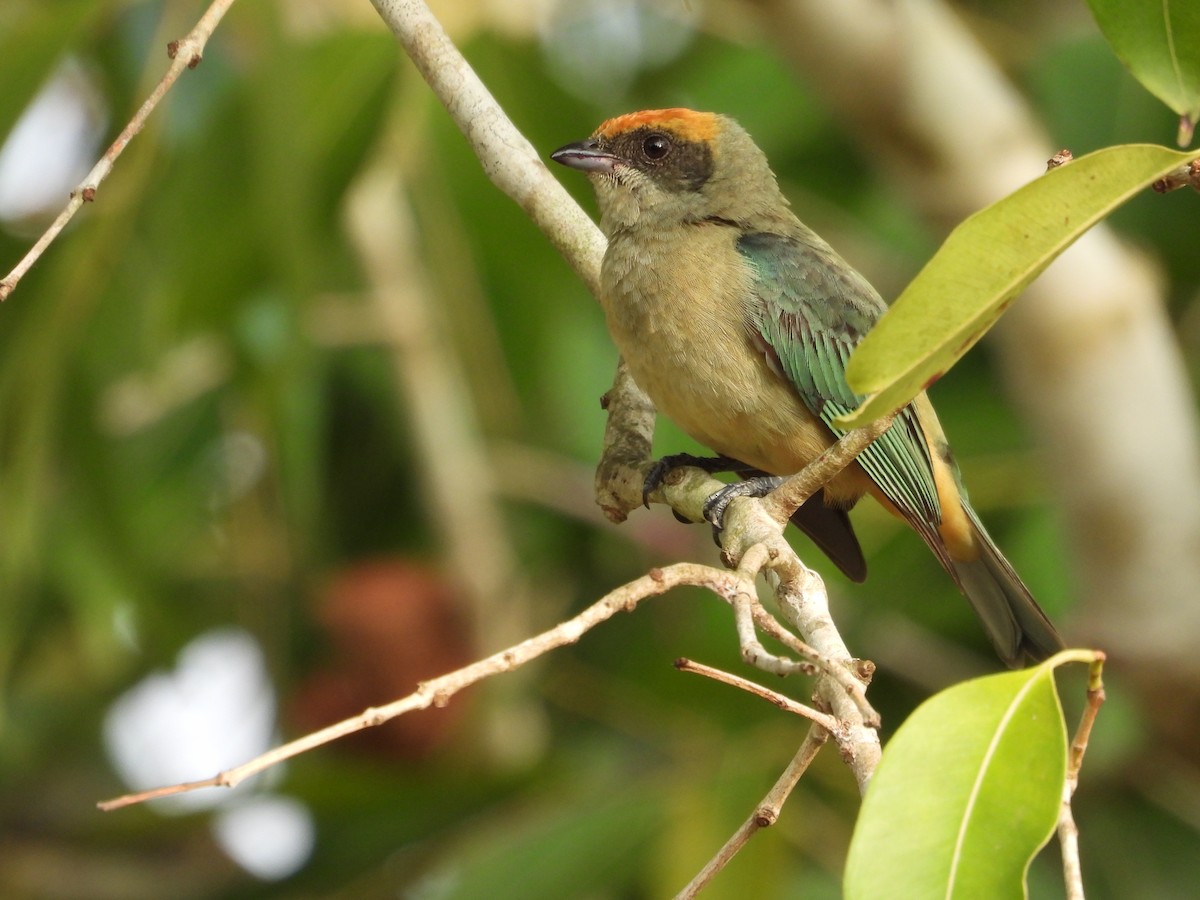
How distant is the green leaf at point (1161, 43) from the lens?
1853 mm

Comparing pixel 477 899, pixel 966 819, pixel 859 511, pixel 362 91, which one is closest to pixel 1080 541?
pixel 859 511

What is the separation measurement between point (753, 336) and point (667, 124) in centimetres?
71

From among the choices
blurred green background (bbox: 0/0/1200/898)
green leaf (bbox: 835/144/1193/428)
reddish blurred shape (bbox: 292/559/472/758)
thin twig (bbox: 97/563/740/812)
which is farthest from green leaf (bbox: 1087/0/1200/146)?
reddish blurred shape (bbox: 292/559/472/758)

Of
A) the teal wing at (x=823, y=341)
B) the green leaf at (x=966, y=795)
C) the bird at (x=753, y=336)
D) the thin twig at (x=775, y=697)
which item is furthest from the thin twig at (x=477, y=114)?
the green leaf at (x=966, y=795)

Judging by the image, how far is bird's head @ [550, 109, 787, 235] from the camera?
348 centimetres

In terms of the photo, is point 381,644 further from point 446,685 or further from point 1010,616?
point 446,685

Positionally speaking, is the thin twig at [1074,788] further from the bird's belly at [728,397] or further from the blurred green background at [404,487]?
the blurred green background at [404,487]

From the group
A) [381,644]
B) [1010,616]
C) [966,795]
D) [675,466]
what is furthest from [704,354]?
[381,644]

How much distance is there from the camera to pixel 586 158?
3.56 meters

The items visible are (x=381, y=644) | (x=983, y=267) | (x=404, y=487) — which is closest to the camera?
(x=983, y=267)

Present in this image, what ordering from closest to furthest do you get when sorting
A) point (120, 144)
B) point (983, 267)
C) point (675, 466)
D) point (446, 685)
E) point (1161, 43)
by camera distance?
point (446, 685)
point (983, 267)
point (120, 144)
point (1161, 43)
point (675, 466)

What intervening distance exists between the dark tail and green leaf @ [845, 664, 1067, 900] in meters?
1.64

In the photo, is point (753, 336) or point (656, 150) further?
point (656, 150)

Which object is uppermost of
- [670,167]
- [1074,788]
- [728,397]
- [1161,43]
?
[670,167]
